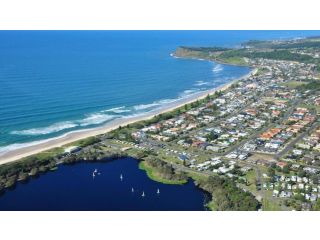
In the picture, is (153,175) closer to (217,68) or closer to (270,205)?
(270,205)

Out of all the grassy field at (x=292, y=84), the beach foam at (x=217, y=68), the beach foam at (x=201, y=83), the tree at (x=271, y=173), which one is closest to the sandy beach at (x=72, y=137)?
the beach foam at (x=201, y=83)

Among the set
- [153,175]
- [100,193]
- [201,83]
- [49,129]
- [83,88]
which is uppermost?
[83,88]

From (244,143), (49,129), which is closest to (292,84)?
(244,143)

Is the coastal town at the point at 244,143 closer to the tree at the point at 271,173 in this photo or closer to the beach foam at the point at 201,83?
the tree at the point at 271,173

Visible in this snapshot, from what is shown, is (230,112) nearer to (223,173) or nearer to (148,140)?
(148,140)

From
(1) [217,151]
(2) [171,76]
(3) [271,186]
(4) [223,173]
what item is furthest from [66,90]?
(3) [271,186]

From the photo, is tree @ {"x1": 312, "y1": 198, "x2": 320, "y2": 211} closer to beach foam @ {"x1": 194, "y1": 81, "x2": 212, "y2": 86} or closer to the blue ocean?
the blue ocean
